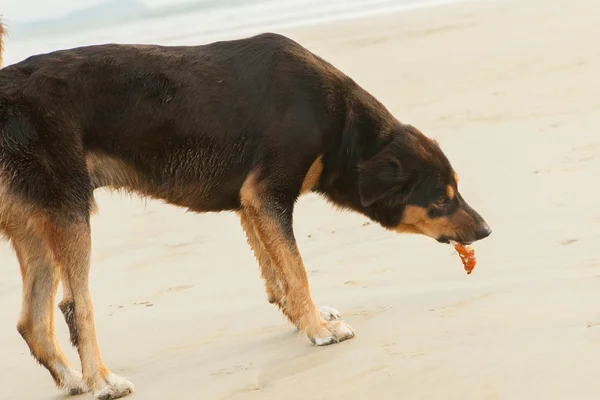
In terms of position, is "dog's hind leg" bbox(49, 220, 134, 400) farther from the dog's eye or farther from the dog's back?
the dog's eye

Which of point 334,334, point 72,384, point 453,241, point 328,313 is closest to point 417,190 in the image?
point 453,241

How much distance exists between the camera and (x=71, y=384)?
4930 mm

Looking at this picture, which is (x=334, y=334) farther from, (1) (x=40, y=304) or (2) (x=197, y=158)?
(1) (x=40, y=304)

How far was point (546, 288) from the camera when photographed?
5.17 meters

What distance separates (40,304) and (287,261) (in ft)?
4.54

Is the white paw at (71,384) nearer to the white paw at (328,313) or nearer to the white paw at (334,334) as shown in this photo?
the white paw at (334,334)

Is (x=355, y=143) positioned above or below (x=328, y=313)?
above

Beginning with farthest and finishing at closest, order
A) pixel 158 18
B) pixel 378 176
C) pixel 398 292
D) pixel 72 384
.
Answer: pixel 158 18 → pixel 398 292 → pixel 378 176 → pixel 72 384

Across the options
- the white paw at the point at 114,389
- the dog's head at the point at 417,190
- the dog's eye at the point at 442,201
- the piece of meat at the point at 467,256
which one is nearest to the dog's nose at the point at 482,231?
the dog's head at the point at 417,190

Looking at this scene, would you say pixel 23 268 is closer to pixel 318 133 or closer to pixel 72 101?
pixel 72 101

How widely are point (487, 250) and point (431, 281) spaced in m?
0.58

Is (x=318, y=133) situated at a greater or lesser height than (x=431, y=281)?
greater

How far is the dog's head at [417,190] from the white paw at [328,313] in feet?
2.17

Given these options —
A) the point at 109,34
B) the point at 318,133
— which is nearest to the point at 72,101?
the point at 318,133
